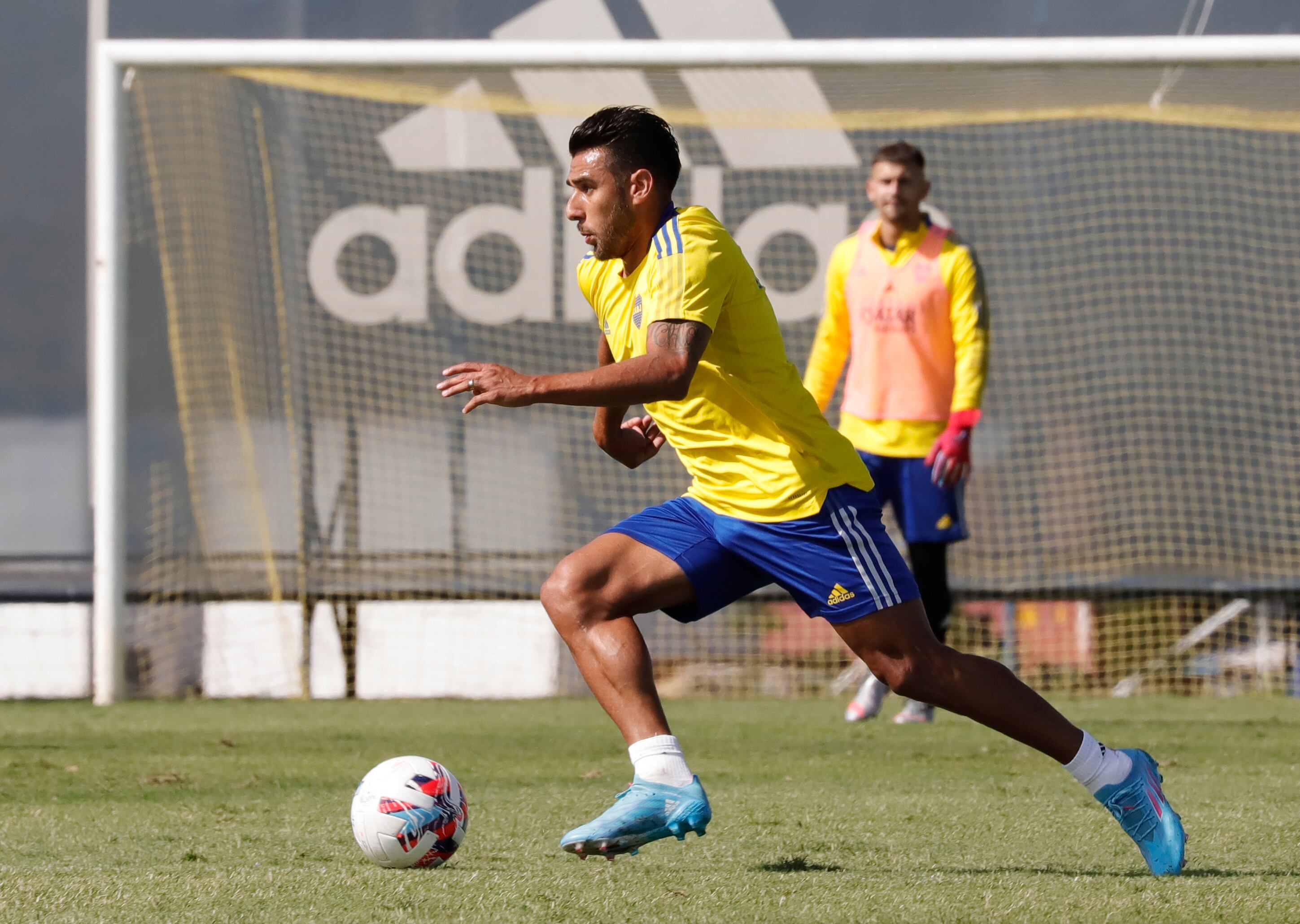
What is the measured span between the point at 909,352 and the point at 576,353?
2.56 m

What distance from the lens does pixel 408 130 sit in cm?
875

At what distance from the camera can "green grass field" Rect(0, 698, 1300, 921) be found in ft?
9.79

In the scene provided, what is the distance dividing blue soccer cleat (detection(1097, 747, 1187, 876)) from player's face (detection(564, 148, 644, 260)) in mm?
1628

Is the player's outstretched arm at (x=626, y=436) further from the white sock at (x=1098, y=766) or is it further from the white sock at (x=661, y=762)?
the white sock at (x=1098, y=766)

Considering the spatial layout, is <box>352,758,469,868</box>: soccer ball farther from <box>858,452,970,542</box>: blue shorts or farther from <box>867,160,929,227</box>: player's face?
<box>867,160,929,227</box>: player's face

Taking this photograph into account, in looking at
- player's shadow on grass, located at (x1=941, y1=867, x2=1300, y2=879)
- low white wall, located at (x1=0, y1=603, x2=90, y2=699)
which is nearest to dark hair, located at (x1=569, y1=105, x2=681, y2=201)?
player's shadow on grass, located at (x1=941, y1=867, x2=1300, y2=879)

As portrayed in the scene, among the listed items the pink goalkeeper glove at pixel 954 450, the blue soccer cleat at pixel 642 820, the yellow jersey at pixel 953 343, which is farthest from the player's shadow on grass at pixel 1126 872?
the yellow jersey at pixel 953 343

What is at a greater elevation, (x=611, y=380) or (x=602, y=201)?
(x=602, y=201)

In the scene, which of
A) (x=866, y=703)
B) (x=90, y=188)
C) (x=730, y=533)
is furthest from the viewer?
(x=90, y=188)

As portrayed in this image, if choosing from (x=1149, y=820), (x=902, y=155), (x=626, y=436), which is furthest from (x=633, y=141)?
(x=902, y=155)

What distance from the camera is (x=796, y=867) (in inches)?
135

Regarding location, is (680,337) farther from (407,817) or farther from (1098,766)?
(1098,766)

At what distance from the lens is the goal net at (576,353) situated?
8383 mm

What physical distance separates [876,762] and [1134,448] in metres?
3.74
